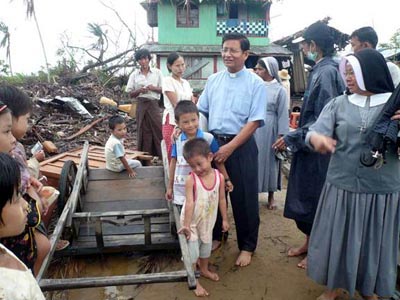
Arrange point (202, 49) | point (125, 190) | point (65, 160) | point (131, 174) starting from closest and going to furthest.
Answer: point (125, 190) < point (131, 174) < point (65, 160) < point (202, 49)

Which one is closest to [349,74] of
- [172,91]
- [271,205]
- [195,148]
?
[195,148]

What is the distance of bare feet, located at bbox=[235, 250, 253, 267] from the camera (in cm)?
314

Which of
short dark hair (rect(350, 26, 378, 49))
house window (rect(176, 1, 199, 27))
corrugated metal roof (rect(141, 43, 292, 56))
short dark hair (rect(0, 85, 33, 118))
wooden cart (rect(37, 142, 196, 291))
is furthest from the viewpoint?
house window (rect(176, 1, 199, 27))

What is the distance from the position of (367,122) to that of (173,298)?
1.93 m

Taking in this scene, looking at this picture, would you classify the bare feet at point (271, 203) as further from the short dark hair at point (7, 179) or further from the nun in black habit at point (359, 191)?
the short dark hair at point (7, 179)

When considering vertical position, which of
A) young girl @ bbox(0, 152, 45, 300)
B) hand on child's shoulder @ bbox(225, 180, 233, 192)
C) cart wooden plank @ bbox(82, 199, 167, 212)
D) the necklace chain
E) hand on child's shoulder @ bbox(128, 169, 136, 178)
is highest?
the necklace chain

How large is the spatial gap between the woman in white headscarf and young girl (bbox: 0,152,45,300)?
2971 mm

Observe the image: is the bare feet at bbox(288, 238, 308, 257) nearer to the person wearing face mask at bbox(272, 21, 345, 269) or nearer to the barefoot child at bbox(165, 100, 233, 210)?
the person wearing face mask at bbox(272, 21, 345, 269)

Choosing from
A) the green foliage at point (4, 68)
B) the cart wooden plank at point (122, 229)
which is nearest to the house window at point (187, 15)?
the green foliage at point (4, 68)

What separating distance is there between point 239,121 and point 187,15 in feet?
41.0

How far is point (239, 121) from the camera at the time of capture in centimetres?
291

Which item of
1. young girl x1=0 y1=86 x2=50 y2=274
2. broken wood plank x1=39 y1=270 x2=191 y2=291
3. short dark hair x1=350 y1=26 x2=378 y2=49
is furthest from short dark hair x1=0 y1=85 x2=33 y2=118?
short dark hair x1=350 y1=26 x2=378 y2=49

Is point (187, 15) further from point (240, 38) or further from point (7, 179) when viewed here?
point (7, 179)

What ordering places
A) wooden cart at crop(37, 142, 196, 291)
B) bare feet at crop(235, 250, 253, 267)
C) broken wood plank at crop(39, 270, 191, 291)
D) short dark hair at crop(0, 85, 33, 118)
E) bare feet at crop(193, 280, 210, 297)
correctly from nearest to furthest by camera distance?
1. broken wood plank at crop(39, 270, 191, 291)
2. wooden cart at crop(37, 142, 196, 291)
3. short dark hair at crop(0, 85, 33, 118)
4. bare feet at crop(193, 280, 210, 297)
5. bare feet at crop(235, 250, 253, 267)
